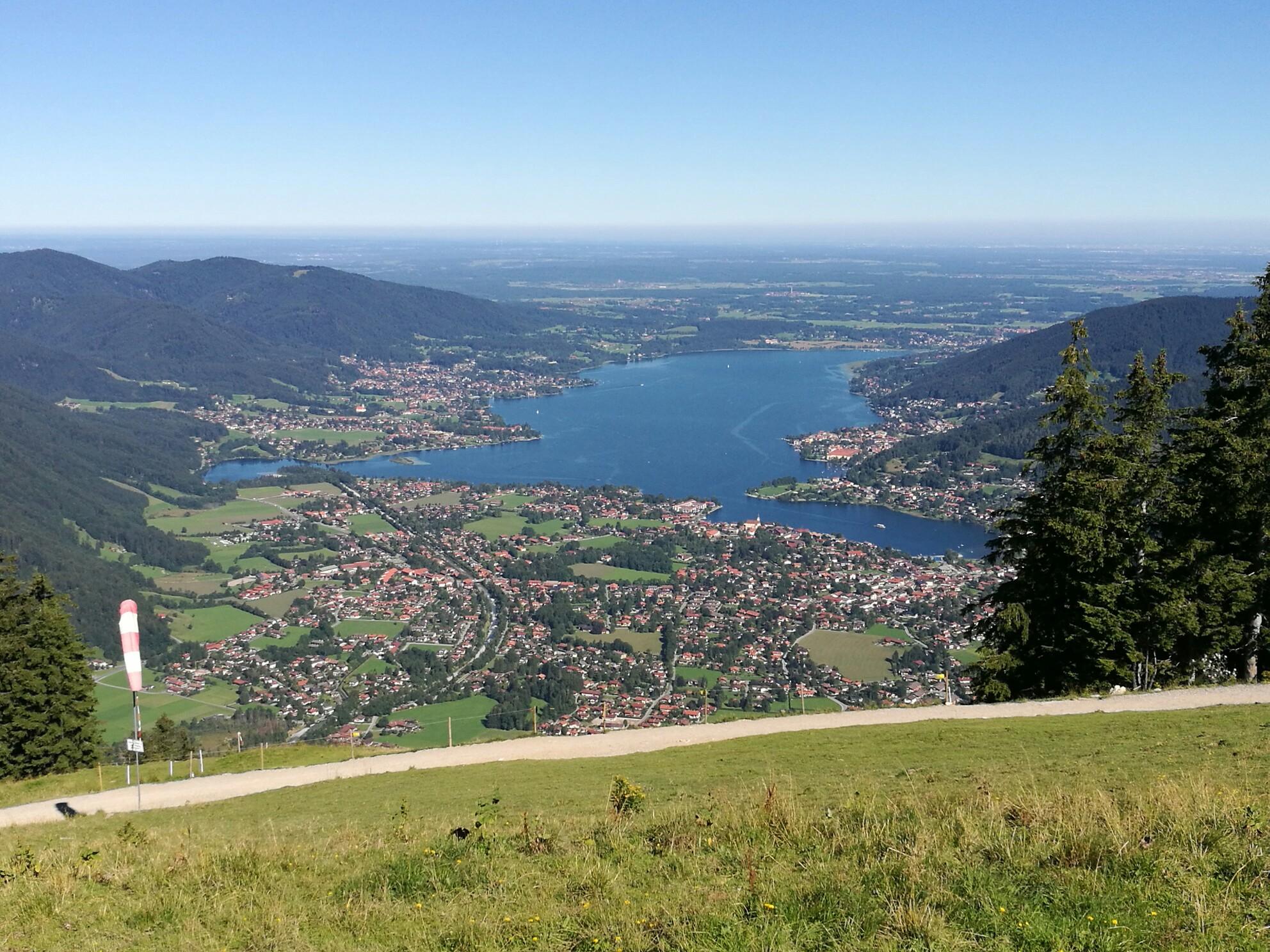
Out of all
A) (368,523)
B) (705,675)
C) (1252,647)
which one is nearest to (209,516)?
(368,523)

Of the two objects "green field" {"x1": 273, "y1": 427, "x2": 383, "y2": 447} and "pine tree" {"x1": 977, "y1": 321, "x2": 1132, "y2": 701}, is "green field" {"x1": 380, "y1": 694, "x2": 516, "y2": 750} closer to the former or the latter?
"pine tree" {"x1": 977, "y1": 321, "x2": 1132, "y2": 701}

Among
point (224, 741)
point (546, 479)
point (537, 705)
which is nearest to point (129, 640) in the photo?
point (224, 741)

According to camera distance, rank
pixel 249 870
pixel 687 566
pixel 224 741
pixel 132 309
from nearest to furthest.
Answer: pixel 249 870 → pixel 224 741 → pixel 687 566 → pixel 132 309

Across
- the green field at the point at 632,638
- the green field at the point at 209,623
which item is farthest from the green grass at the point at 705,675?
the green field at the point at 209,623

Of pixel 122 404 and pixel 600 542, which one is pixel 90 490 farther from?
pixel 122 404

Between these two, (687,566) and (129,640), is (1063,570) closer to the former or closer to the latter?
(129,640)

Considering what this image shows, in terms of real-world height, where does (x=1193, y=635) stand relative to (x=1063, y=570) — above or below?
below

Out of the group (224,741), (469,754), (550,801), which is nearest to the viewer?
(550,801)
